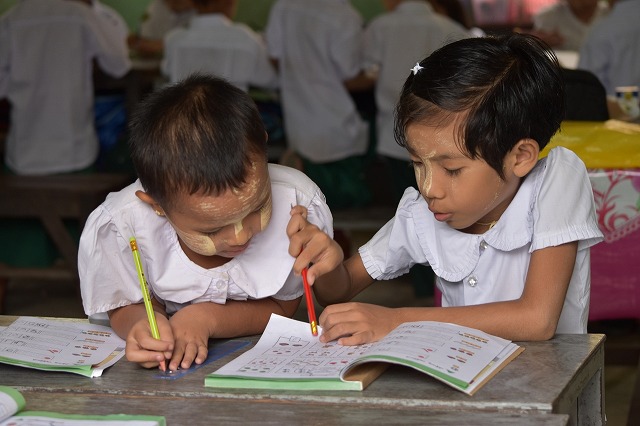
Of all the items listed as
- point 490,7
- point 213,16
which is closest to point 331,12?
point 213,16

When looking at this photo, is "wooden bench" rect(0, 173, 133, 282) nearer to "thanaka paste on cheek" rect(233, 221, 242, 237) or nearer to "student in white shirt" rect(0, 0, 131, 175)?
"student in white shirt" rect(0, 0, 131, 175)

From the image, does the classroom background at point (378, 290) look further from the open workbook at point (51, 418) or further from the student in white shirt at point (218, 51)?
the open workbook at point (51, 418)

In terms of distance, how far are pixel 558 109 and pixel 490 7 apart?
21.9 feet

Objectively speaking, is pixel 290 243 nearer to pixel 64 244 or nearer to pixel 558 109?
pixel 558 109

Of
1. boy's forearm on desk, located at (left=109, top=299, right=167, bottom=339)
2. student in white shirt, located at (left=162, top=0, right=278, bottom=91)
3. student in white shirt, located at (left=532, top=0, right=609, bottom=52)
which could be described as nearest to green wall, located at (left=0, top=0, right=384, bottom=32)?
student in white shirt, located at (left=532, top=0, right=609, bottom=52)

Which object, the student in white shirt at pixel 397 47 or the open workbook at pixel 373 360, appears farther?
the student in white shirt at pixel 397 47

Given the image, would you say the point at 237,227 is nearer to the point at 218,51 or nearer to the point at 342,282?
the point at 342,282

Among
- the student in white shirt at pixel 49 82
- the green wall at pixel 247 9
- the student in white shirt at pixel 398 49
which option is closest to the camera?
the student in white shirt at pixel 49 82

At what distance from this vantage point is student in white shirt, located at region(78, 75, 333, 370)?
1465mm

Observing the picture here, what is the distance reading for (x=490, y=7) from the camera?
8023 millimetres

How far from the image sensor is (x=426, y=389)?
1.24m

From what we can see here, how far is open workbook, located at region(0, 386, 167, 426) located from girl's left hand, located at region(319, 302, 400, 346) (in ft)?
1.14

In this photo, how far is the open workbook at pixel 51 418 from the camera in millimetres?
1123

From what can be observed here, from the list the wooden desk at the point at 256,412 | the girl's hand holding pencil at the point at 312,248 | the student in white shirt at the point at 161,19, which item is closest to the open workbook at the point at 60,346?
the wooden desk at the point at 256,412
